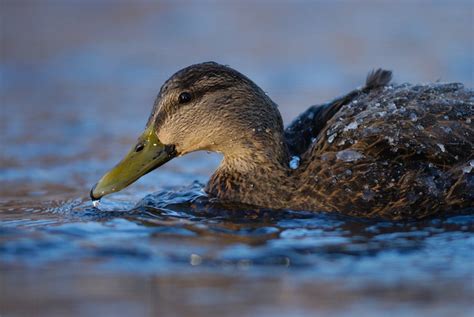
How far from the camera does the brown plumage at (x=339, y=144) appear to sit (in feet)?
23.0

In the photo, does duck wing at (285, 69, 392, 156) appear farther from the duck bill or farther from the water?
the duck bill

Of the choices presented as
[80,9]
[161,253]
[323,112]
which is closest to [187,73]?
[323,112]

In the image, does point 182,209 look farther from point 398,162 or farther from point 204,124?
point 398,162

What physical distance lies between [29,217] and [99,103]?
19.3 ft

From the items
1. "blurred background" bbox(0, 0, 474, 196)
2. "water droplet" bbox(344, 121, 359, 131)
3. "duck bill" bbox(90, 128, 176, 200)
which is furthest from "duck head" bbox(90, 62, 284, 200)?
"blurred background" bbox(0, 0, 474, 196)

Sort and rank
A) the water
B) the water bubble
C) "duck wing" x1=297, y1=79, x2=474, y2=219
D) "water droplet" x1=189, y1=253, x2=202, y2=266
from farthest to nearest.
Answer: the water bubble, "duck wing" x1=297, y1=79, x2=474, y2=219, "water droplet" x1=189, y1=253, x2=202, y2=266, the water

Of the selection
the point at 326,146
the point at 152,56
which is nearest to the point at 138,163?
the point at 326,146

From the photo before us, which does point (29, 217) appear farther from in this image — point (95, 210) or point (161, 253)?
point (161, 253)

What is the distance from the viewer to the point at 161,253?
6121 mm

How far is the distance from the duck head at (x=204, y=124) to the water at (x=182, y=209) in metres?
0.43

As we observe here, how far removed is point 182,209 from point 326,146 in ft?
4.24

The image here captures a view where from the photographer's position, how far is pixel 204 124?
7660 mm

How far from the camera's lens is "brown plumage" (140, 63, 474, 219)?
7.01 metres

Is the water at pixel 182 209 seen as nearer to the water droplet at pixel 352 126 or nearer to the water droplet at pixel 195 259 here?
the water droplet at pixel 195 259
